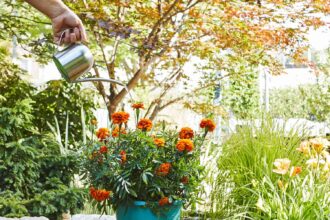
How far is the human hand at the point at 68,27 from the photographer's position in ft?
5.79

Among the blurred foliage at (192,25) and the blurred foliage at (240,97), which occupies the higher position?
Answer: the blurred foliage at (192,25)

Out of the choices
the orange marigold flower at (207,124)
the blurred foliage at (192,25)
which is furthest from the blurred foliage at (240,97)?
the orange marigold flower at (207,124)

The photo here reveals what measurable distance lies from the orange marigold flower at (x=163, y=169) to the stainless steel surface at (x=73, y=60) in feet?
2.87

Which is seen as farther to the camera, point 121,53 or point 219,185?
point 121,53

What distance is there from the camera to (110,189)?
293 cm

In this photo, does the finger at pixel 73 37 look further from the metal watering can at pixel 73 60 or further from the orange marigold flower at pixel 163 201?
the orange marigold flower at pixel 163 201

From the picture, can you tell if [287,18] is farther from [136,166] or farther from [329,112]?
[136,166]

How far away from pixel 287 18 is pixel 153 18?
117 centimetres

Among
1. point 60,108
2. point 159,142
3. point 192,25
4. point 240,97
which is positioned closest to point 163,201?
point 159,142

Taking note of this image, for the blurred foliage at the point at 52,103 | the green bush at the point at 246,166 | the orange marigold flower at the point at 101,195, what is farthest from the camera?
the blurred foliage at the point at 52,103

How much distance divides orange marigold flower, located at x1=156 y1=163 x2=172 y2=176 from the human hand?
3.66 ft

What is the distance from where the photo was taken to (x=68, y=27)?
1.80m

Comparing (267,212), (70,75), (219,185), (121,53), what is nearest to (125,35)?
(219,185)

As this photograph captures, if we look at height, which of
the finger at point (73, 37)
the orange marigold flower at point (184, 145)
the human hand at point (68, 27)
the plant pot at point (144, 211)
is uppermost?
the human hand at point (68, 27)
